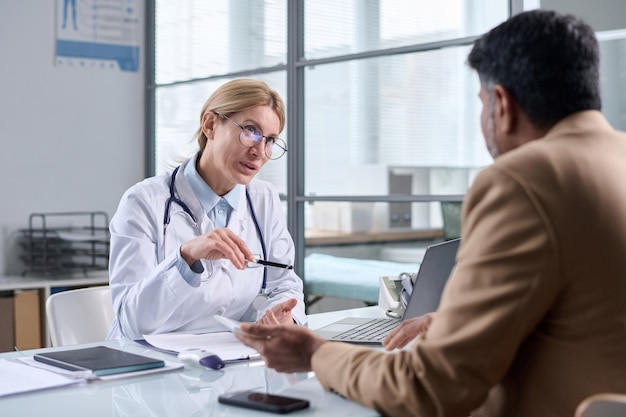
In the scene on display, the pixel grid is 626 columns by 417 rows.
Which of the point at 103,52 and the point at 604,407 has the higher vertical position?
the point at 103,52

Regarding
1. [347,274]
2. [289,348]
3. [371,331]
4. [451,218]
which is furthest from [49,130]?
[289,348]

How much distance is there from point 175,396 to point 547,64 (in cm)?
80

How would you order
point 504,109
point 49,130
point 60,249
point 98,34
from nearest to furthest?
1. point 504,109
2. point 60,249
3. point 49,130
4. point 98,34

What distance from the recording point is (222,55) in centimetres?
450

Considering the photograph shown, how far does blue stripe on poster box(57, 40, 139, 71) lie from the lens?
451 cm

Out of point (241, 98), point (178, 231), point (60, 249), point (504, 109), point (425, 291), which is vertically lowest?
point (60, 249)

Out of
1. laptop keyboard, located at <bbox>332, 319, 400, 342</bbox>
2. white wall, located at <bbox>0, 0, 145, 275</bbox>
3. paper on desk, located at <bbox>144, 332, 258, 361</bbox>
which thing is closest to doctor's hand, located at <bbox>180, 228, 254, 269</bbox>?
paper on desk, located at <bbox>144, 332, 258, 361</bbox>

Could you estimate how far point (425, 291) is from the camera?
1.80 metres

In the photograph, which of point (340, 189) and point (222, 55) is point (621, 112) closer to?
point (340, 189)

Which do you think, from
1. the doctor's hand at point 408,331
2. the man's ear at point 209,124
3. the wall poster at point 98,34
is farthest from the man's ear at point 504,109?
the wall poster at point 98,34

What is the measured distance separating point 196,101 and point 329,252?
51.4 inches

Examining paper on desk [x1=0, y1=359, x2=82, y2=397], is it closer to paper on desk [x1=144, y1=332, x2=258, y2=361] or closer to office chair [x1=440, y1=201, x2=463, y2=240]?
paper on desk [x1=144, y1=332, x2=258, y2=361]

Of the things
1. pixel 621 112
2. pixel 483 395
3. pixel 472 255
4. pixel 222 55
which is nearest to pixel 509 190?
pixel 472 255

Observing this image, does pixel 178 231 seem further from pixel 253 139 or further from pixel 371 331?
pixel 371 331
